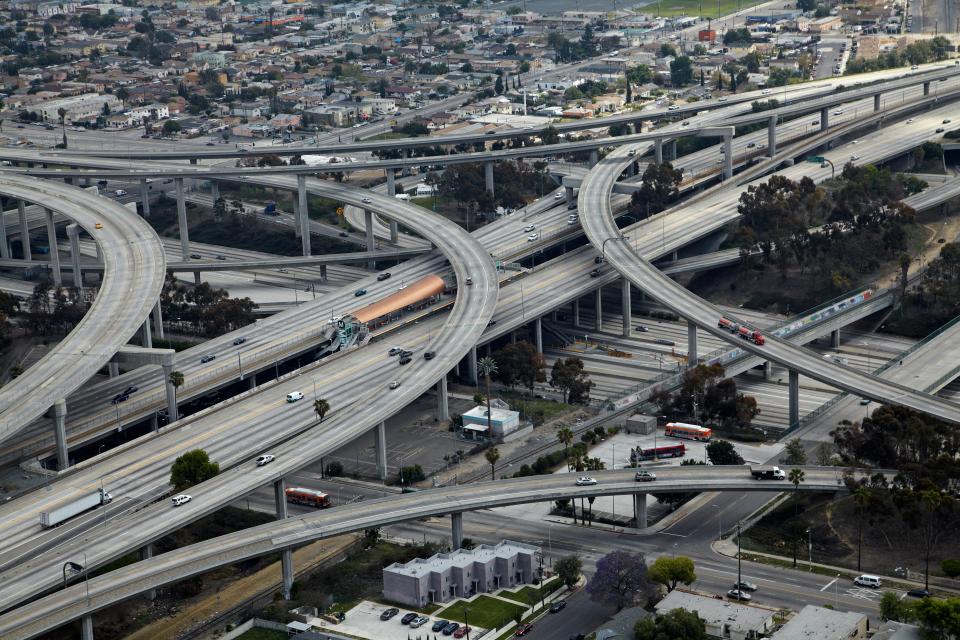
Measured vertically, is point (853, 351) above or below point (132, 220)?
below

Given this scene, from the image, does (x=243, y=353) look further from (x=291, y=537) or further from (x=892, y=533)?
(x=892, y=533)

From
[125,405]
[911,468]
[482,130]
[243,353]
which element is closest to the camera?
[911,468]

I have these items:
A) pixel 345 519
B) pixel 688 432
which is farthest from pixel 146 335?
pixel 688 432

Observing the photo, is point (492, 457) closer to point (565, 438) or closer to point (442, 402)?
point (565, 438)

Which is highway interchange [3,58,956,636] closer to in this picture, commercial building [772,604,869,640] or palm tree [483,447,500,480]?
palm tree [483,447,500,480]

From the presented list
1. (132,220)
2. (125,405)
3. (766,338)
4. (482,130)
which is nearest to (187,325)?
(132,220)
